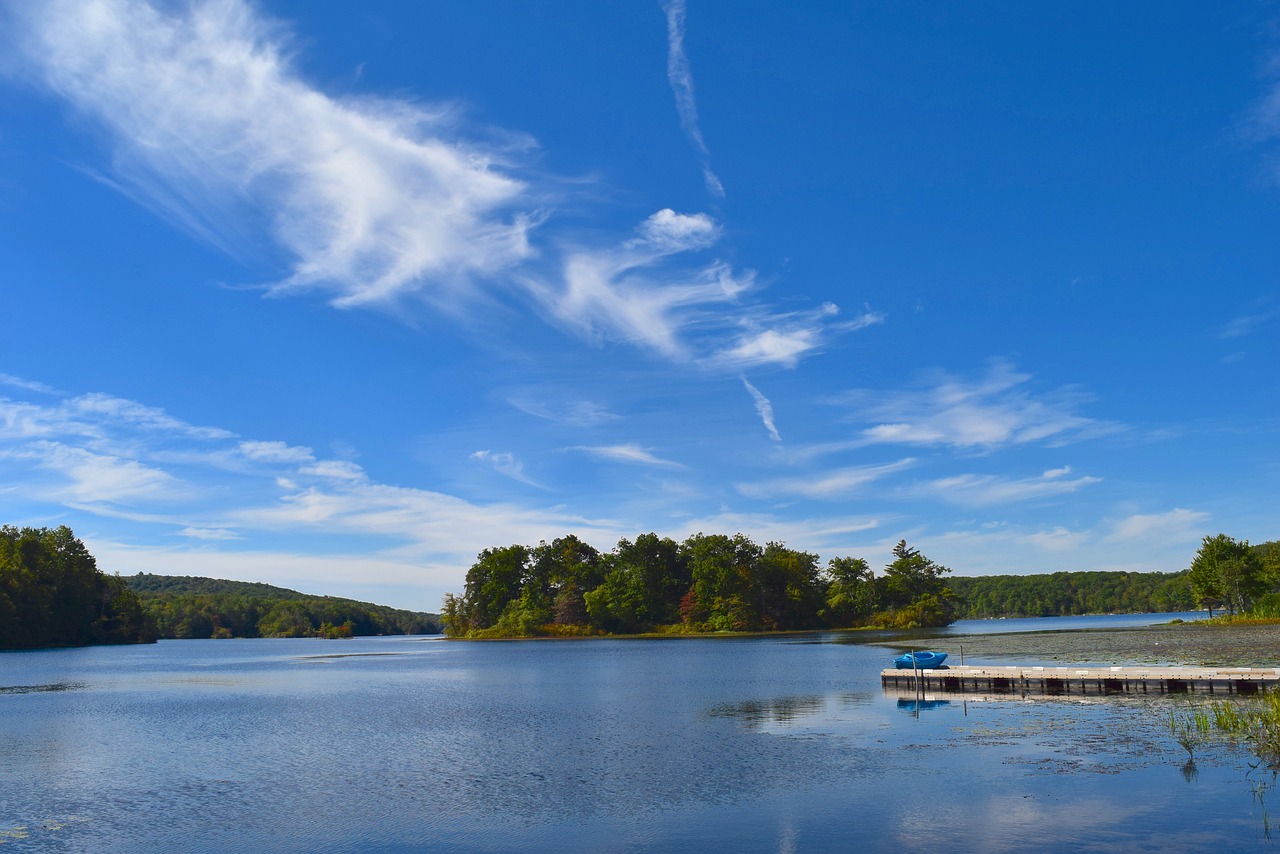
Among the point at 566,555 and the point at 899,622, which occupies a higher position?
the point at 566,555

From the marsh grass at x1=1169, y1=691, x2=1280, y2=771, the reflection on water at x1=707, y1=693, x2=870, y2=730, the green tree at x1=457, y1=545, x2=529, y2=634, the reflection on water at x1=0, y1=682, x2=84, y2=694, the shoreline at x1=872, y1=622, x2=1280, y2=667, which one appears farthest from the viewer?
the green tree at x1=457, y1=545, x2=529, y2=634

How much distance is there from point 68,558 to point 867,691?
160141 millimetres

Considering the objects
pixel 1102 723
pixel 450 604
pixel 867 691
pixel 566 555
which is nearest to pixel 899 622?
pixel 566 555

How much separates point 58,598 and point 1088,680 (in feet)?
550

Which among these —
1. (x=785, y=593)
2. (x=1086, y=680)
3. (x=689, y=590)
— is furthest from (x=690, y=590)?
(x=1086, y=680)

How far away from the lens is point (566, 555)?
17838cm

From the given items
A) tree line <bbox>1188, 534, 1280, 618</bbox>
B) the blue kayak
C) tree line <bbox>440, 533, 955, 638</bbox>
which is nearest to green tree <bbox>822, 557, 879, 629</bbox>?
tree line <bbox>440, 533, 955, 638</bbox>

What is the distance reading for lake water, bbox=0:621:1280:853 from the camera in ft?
67.9

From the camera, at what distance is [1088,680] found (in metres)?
44.7

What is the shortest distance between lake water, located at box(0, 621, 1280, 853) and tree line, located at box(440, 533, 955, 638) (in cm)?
10792

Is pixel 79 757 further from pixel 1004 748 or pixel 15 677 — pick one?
pixel 15 677

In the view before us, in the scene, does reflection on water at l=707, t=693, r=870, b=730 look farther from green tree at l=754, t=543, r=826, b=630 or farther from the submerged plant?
green tree at l=754, t=543, r=826, b=630

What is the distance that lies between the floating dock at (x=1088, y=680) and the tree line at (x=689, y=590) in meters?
109

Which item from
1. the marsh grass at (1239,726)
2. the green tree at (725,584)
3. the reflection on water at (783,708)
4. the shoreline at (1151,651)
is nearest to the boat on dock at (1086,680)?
the marsh grass at (1239,726)
